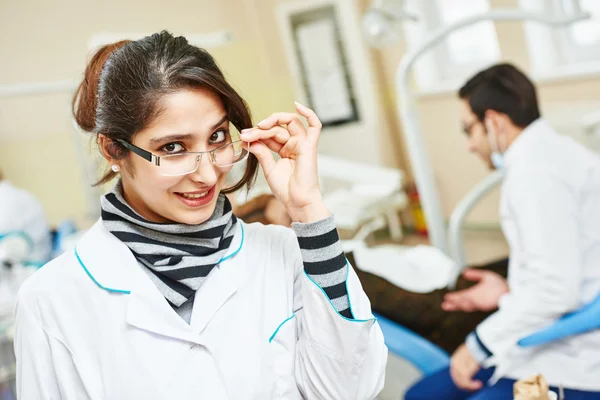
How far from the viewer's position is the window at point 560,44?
380 cm

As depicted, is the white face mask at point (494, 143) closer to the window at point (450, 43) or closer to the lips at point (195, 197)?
the lips at point (195, 197)

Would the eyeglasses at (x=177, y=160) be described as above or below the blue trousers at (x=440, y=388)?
above

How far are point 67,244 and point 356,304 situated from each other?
2.36 metres

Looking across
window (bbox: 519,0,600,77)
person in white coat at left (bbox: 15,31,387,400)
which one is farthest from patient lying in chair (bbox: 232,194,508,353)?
window (bbox: 519,0,600,77)

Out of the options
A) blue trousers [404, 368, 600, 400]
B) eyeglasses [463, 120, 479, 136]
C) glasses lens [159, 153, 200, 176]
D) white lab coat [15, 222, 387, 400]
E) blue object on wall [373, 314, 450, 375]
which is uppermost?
glasses lens [159, 153, 200, 176]

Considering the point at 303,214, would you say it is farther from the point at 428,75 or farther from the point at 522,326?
the point at 428,75

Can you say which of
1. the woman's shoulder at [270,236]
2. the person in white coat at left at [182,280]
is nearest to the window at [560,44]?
the woman's shoulder at [270,236]

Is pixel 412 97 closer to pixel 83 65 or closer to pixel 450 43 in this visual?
pixel 450 43

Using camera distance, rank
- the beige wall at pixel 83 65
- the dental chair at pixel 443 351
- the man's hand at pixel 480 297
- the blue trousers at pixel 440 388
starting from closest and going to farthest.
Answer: the dental chair at pixel 443 351, the blue trousers at pixel 440 388, the man's hand at pixel 480 297, the beige wall at pixel 83 65

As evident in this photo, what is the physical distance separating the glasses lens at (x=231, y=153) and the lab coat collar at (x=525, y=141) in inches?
40.6

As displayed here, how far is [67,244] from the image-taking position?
3049 millimetres

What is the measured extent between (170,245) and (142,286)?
0.27 ft

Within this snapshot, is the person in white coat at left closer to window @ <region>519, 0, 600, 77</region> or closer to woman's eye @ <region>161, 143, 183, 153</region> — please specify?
woman's eye @ <region>161, 143, 183, 153</region>

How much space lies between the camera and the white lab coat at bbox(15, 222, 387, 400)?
976 mm
